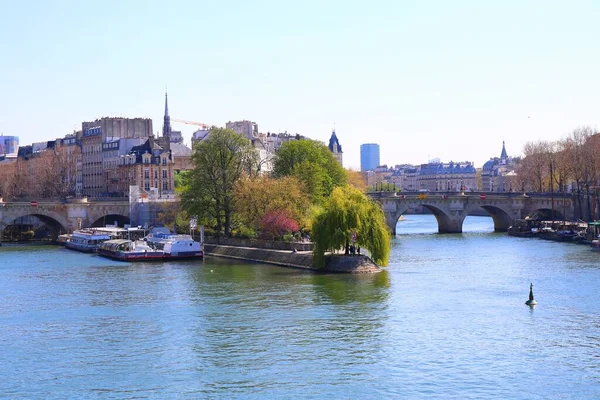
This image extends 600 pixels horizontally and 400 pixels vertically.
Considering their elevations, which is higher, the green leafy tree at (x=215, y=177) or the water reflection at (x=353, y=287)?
the green leafy tree at (x=215, y=177)

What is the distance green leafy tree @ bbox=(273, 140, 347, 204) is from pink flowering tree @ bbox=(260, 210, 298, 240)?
9.51 m

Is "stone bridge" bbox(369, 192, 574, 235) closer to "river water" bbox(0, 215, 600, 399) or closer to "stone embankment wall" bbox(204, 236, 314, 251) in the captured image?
"stone embankment wall" bbox(204, 236, 314, 251)

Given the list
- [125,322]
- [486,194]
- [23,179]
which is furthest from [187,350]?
[23,179]

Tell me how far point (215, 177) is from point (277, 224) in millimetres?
11174

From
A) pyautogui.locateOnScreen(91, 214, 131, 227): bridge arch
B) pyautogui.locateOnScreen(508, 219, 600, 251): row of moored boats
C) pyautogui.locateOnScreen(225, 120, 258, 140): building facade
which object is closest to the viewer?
pyautogui.locateOnScreen(508, 219, 600, 251): row of moored boats

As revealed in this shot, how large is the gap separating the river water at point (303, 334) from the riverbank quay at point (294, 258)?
5.39 ft

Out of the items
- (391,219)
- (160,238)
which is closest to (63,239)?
(160,238)

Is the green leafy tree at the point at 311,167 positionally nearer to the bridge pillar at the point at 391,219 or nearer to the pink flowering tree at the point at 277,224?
the pink flowering tree at the point at 277,224

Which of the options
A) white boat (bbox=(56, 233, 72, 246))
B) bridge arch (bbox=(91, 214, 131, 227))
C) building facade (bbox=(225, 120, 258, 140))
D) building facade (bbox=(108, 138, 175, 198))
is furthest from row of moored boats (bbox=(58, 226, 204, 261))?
building facade (bbox=(225, 120, 258, 140))

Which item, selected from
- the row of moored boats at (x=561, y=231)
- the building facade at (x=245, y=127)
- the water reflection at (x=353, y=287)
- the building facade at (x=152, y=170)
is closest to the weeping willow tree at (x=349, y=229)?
the water reflection at (x=353, y=287)

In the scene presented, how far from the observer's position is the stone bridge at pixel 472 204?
381 ft

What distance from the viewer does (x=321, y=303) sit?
49.2 meters

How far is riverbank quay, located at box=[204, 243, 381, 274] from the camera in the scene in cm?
6272

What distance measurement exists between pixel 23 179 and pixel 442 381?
436 feet
